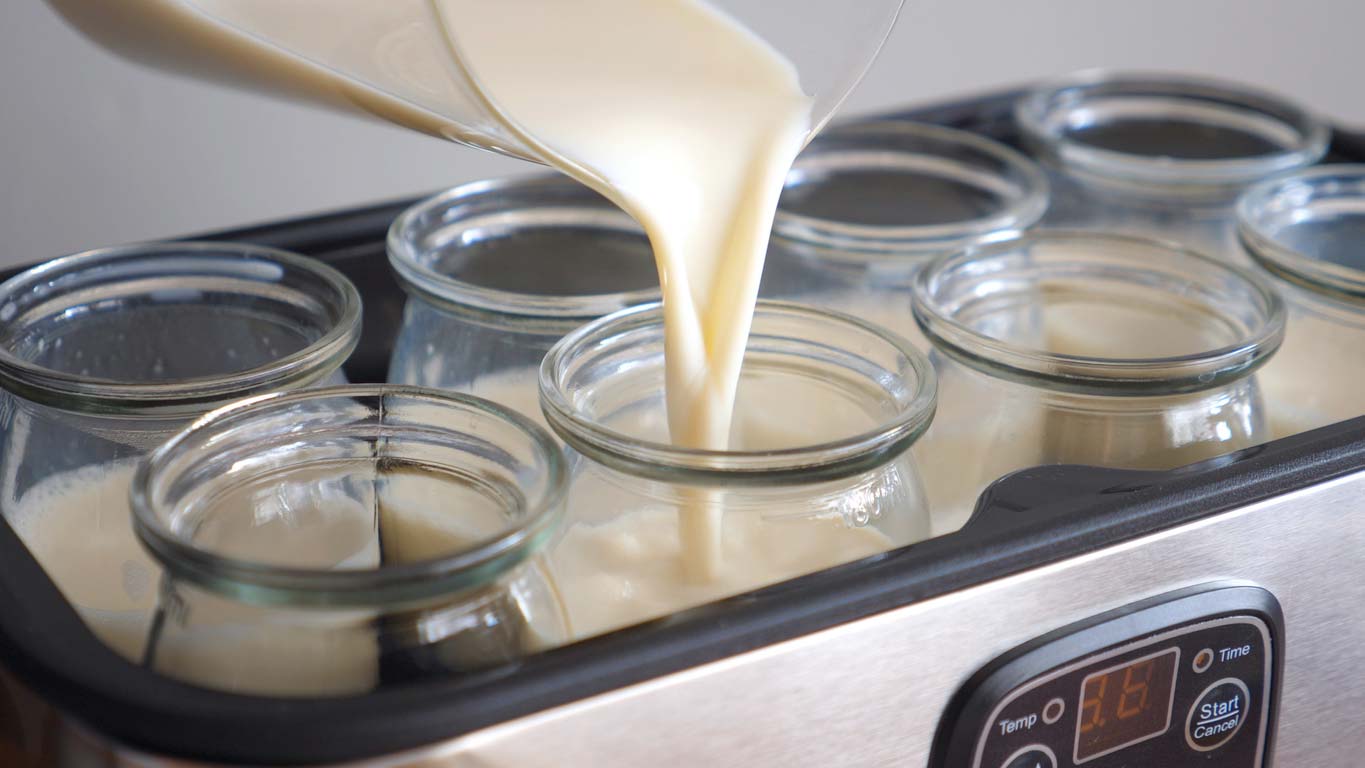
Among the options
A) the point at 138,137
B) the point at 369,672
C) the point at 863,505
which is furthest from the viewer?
the point at 138,137

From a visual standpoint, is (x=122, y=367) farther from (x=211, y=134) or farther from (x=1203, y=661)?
(x=1203, y=661)

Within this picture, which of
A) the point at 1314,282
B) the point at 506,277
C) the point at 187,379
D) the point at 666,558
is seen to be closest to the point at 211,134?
the point at 506,277

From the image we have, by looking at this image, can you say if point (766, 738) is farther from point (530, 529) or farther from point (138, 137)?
point (138, 137)

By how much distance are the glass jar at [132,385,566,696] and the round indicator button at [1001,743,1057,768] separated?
163 mm

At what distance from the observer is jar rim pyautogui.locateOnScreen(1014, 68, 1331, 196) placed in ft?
2.70

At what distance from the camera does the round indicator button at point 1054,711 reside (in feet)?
1.54

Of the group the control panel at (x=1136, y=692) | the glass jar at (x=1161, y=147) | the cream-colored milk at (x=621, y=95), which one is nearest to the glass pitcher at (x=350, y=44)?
the cream-colored milk at (x=621, y=95)

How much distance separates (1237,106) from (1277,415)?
37cm

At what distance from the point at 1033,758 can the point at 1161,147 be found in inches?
21.7

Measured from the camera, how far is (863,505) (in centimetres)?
49

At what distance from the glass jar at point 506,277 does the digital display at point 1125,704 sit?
0.85 feet

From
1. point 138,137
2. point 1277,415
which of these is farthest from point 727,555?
point 138,137

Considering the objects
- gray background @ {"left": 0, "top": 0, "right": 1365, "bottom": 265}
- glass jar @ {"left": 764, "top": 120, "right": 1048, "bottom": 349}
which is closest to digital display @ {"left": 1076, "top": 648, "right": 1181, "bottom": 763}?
glass jar @ {"left": 764, "top": 120, "right": 1048, "bottom": 349}

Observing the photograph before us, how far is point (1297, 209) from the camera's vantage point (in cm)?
78
